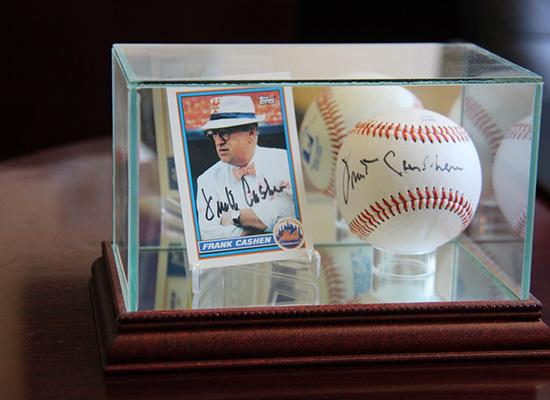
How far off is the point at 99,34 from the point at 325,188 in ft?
5.76

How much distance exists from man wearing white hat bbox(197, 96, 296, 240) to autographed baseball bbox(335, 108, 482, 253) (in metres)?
0.08

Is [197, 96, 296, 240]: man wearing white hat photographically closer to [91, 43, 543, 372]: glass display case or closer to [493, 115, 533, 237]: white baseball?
[91, 43, 543, 372]: glass display case

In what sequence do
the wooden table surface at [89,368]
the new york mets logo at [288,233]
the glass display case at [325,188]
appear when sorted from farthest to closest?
1. the new york mets logo at [288,233]
2. the glass display case at [325,188]
3. the wooden table surface at [89,368]

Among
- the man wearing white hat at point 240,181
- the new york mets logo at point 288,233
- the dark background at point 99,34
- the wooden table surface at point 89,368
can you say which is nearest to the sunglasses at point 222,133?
the man wearing white hat at point 240,181

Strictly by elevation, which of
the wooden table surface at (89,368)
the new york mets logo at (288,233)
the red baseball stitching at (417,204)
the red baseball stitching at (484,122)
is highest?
the red baseball stitching at (484,122)

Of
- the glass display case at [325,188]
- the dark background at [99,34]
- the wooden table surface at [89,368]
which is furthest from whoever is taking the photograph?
the dark background at [99,34]

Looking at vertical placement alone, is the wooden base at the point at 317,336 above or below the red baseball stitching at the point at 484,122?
below

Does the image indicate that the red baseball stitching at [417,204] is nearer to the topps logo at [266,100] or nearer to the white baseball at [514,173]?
the white baseball at [514,173]

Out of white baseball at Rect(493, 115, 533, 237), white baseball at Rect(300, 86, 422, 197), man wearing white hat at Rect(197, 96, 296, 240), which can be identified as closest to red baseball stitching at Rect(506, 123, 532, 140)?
white baseball at Rect(493, 115, 533, 237)

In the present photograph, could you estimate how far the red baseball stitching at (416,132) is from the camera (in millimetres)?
878

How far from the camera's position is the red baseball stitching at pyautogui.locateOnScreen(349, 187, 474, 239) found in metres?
0.87

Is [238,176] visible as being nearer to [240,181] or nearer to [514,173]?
[240,181]

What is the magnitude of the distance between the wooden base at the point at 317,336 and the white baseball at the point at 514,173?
0.13 meters

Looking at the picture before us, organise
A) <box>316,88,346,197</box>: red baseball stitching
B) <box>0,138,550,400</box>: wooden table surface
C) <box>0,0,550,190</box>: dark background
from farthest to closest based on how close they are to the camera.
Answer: <box>0,0,550,190</box>: dark background
<box>316,88,346,197</box>: red baseball stitching
<box>0,138,550,400</box>: wooden table surface
